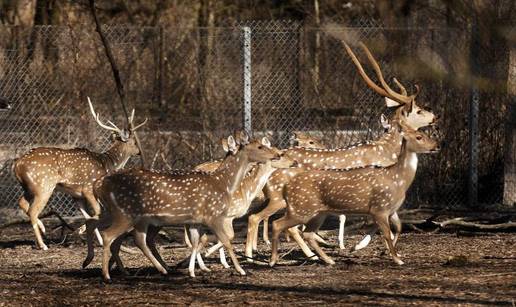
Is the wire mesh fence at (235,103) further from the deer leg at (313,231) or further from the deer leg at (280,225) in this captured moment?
the deer leg at (280,225)

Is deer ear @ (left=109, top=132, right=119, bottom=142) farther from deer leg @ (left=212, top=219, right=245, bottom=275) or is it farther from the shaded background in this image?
deer leg @ (left=212, top=219, right=245, bottom=275)

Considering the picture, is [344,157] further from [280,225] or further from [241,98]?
[241,98]

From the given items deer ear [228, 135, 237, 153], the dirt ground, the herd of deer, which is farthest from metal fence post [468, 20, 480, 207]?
deer ear [228, 135, 237, 153]

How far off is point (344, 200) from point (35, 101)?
6.01 meters

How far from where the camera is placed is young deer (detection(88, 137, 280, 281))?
35.3ft

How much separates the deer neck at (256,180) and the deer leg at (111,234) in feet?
4.29

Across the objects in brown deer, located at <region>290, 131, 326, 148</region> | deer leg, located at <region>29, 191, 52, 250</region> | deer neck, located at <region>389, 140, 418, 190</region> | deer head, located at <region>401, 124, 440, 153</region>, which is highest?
deer head, located at <region>401, 124, 440, 153</region>

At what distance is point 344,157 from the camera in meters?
13.1

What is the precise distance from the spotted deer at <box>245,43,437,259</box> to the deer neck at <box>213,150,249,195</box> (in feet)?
1.82

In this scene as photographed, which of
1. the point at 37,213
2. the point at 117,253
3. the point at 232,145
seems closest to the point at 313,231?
the point at 232,145

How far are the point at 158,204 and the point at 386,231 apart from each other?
200cm

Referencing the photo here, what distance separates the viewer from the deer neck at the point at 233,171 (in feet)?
36.9

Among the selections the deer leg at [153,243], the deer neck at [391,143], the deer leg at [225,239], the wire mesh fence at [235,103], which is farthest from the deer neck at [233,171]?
the wire mesh fence at [235,103]

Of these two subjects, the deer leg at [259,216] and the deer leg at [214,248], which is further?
the deer leg at [259,216]
